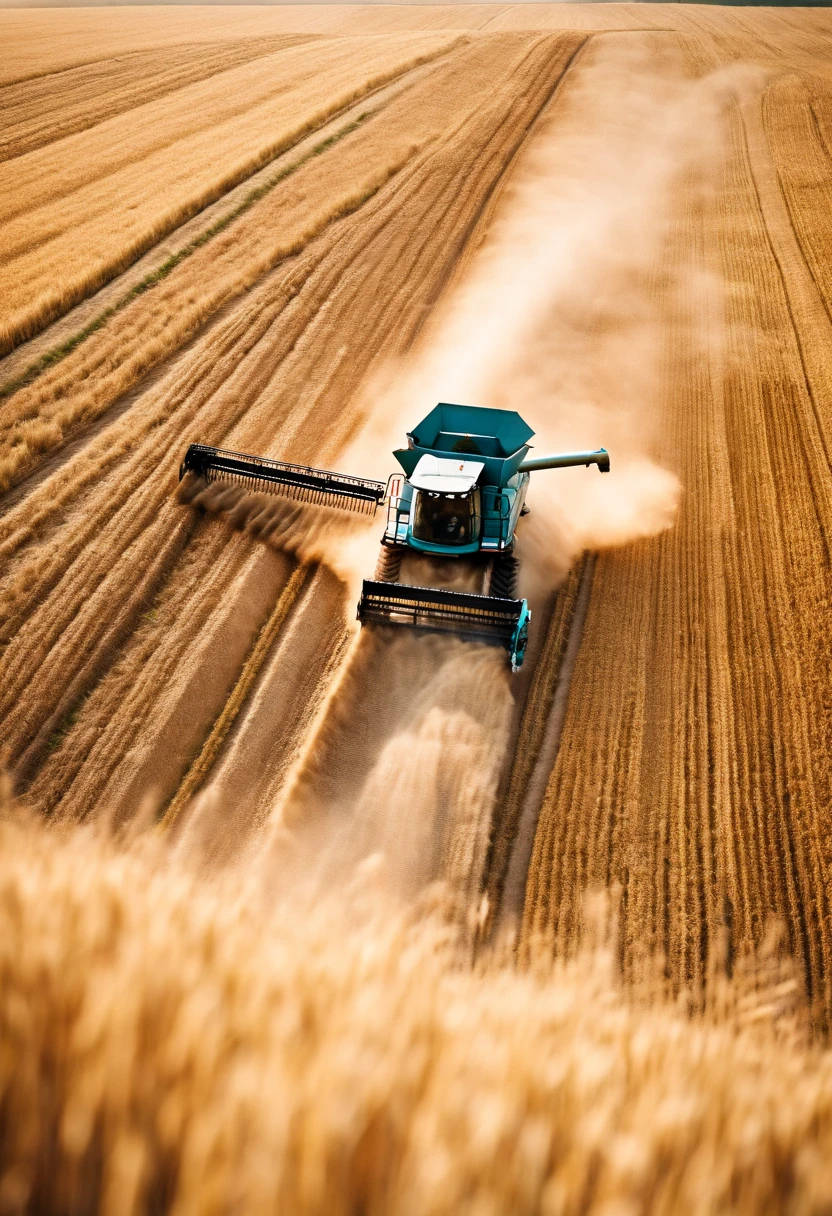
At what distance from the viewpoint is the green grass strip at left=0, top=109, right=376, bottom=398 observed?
15036mm

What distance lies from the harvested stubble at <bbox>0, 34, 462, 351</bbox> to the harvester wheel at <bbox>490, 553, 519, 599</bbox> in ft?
32.8

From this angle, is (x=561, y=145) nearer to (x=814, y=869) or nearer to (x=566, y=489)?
(x=566, y=489)

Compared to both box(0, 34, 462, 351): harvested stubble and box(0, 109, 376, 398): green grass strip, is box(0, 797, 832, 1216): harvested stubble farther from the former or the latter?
box(0, 34, 462, 351): harvested stubble

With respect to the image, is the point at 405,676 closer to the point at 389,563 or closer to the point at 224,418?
the point at 389,563

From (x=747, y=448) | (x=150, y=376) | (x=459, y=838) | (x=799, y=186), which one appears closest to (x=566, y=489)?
(x=747, y=448)

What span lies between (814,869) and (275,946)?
647cm

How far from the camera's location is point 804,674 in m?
10.1

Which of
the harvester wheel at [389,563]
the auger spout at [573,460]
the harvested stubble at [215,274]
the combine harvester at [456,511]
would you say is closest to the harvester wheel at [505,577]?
the combine harvester at [456,511]

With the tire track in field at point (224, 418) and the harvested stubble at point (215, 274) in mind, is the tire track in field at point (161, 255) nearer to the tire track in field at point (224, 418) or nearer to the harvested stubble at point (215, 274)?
the harvested stubble at point (215, 274)

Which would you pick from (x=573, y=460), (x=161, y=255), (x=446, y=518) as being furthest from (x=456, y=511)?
(x=161, y=255)

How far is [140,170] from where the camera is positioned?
23.4m

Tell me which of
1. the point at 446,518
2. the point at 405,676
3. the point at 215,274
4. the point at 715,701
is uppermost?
the point at 215,274

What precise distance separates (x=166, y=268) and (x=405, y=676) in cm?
1281

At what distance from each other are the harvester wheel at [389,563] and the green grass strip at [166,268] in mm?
7554
